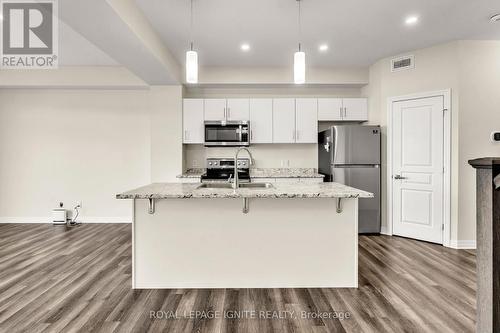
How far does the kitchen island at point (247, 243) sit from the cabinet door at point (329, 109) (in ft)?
8.53

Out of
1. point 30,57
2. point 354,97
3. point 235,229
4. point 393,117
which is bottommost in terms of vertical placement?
point 235,229

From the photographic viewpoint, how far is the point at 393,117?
440 cm

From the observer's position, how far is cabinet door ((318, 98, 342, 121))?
493cm

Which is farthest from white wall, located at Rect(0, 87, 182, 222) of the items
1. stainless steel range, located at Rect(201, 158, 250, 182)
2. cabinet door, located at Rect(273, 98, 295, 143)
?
cabinet door, located at Rect(273, 98, 295, 143)

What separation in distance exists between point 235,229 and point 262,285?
0.58m

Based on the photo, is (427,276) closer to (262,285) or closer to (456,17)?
(262,285)

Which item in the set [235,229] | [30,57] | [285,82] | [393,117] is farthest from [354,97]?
[30,57]

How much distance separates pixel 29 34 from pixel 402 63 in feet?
16.9

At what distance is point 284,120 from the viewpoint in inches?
193

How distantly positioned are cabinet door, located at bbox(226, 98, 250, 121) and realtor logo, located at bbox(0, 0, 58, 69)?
102 inches

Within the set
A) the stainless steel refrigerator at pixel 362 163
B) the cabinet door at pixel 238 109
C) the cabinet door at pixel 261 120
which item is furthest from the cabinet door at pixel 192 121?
the stainless steel refrigerator at pixel 362 163

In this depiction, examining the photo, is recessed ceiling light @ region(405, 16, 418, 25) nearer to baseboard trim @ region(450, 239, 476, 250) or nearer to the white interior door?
the white interior door

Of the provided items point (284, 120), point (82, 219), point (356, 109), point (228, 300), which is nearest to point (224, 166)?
point (284, 120)

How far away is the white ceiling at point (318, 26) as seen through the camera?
2998 mm
